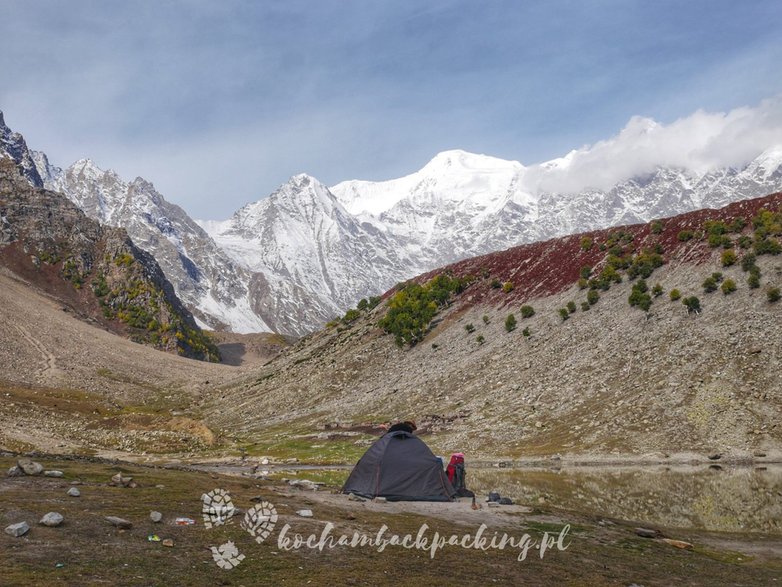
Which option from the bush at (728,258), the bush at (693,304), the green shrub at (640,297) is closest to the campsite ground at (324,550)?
the bush at (693,304)

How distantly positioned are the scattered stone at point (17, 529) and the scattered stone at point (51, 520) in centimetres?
76

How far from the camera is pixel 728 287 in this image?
57844 mm

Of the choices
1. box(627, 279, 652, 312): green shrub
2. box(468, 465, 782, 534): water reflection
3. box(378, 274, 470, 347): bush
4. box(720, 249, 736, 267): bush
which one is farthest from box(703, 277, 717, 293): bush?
box(378, 274, 470, 347): bush

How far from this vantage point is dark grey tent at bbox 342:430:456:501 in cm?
2644

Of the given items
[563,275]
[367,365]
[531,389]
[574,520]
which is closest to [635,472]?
[574,520]

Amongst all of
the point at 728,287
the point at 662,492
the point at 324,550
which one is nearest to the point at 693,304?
the point at 728,287

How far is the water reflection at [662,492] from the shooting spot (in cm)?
2523

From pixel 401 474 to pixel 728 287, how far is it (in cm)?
4470

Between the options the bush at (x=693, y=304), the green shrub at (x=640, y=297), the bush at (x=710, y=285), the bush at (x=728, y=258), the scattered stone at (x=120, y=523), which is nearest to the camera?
the scattered stone at (x=120, y=523)

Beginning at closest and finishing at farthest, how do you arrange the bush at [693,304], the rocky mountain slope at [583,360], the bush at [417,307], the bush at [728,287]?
the rocky mountain slope at [583,360] → the bush at [728,287] → the bush at [693,304] → the bush at [417,307]

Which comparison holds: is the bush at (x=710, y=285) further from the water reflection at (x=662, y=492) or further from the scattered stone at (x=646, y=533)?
the scattered stone at (x=646, y=533)

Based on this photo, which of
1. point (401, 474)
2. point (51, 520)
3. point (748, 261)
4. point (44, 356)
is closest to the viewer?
point (51, 520)

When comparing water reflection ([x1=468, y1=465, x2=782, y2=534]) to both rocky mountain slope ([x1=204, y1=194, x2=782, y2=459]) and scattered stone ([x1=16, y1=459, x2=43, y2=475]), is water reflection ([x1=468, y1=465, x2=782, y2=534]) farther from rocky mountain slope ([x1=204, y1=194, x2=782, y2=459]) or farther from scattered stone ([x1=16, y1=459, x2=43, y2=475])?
scattered stone ([x1=16, y1=459, x2=43, y2=475])

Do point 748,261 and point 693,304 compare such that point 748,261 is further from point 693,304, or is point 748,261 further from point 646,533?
point 646,533
